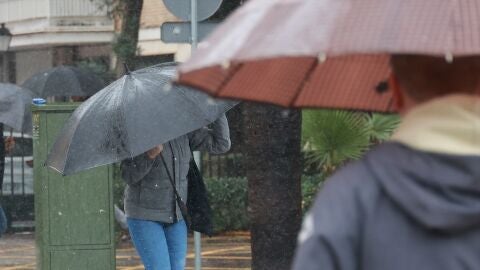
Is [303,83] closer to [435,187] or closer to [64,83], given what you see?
[435,187]

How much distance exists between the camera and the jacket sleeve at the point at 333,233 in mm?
2551

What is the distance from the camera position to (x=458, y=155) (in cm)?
260

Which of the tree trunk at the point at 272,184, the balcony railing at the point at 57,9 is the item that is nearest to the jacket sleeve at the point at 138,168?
the tree trunk at the point at 272,184

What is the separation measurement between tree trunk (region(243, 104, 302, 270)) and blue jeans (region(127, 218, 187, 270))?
52 centimetres

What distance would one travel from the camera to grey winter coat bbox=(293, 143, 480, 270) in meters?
2.54

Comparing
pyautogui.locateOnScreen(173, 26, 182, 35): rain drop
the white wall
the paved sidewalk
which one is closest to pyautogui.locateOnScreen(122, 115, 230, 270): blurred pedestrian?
pyautogui.locateOnScreen(173, 26, 182, 35): rain drop

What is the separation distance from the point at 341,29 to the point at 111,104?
530cm

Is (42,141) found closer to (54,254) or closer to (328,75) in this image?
(54,254)

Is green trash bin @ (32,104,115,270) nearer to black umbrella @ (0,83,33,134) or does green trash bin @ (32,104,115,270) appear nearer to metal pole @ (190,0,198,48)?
metal pole @ (190,0,198,48)

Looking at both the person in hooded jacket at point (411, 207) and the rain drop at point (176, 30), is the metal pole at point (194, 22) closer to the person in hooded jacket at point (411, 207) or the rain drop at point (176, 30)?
the rain drop at point (176, 30)

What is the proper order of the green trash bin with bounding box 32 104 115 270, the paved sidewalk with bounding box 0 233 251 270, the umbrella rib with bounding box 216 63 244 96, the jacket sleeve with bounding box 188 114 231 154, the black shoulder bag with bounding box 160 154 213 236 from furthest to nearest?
1. the paved sidewalk with bounding box 0 233 251 270
2. the green trash bin with bounding box 32 104 115 270
3. the jacket sleeve with bounding box 188 114 231 154
4. the black shoulder bag with bounding box 160 154 213 236
5. the umbrella rib with bounding box 216 63 244 96

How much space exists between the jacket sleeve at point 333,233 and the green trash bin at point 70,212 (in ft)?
24.9

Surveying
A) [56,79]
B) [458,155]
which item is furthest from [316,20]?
[56,79]

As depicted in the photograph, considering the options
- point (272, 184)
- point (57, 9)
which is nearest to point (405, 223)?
point (272, 184)
